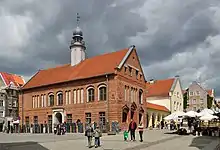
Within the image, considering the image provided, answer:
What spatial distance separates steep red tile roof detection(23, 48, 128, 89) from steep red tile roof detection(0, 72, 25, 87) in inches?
616

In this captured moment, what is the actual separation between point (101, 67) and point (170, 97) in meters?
26.6

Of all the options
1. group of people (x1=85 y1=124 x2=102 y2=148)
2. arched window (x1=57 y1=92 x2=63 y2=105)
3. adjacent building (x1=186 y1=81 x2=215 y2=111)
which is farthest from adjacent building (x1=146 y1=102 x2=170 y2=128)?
group of people (x1=85 y1=124 x2=102 y2=148)

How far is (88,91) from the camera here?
48812 millimetres

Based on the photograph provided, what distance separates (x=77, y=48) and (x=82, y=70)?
6.99 m

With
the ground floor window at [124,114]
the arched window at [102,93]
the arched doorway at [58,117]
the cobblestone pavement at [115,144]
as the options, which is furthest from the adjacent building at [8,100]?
the cobblestone pavement at [115,144]

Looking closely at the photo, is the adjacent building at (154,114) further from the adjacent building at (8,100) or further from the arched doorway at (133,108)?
the adjacent building at (8,100)

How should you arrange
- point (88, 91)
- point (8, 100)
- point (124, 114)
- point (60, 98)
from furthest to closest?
point (8, 100) → point (60, 98) → point (88, 91) → point (124, 114)

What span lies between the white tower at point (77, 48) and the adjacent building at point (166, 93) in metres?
22.3

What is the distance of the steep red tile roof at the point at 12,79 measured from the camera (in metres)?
76.5

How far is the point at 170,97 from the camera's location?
71125mm

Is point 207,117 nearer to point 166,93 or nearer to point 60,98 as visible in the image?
point 60,98

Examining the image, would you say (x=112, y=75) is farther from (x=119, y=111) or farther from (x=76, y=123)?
(x=76, y=123)

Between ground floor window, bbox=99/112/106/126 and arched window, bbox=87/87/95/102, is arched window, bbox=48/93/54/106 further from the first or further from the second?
ground floor window, bbox=99/112/106/126

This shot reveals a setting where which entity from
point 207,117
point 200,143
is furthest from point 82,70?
point 200,143
